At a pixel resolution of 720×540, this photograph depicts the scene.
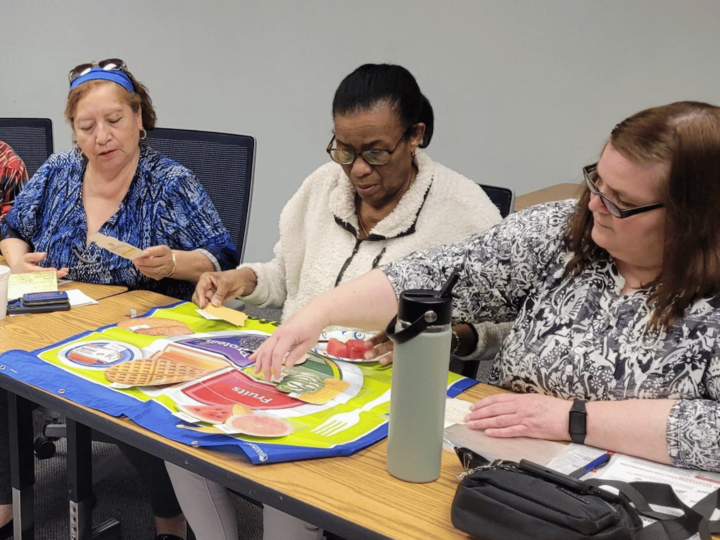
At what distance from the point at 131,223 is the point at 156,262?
27 cm

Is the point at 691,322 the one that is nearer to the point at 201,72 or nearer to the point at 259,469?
the point at 259,469

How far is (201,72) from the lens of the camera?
13.7 feet

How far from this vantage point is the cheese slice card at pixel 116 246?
1.81 metres

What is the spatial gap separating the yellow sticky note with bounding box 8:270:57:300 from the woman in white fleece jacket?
0.43 meters

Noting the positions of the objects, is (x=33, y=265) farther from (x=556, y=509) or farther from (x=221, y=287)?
(x=556, y=509)

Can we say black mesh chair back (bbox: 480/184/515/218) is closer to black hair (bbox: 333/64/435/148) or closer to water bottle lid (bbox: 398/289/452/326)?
black hair (bbox: 333/64/435/148)

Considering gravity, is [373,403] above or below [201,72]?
below

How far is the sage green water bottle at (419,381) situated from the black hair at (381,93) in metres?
0.87

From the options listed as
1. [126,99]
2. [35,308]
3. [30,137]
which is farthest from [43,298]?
[30,137]

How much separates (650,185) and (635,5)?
215 cm

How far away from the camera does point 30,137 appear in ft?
10.0

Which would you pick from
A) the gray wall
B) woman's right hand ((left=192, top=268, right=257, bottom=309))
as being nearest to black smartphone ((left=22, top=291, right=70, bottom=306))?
woman's right hand ((left=192, top=268, right=257, bottom=309))

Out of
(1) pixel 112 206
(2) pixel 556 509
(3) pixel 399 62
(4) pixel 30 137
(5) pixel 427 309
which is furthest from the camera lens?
(3) pixel 399 62

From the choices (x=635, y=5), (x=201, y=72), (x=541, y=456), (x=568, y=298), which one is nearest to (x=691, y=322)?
(x=568, y=298)
